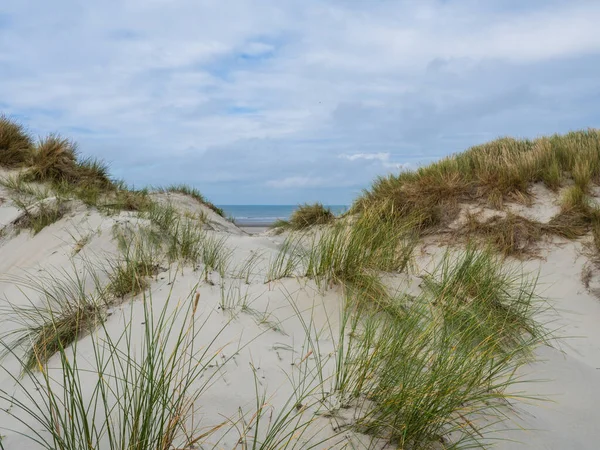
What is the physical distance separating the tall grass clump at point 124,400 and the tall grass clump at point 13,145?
7.03 metres

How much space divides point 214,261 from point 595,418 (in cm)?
293

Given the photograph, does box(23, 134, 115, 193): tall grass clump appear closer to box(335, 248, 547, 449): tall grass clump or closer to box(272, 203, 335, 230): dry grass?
box(272, 203, 335, 230): dry grass

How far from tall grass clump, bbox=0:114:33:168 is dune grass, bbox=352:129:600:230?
19.9 feet

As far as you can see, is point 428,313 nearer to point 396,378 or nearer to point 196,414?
point 396,378

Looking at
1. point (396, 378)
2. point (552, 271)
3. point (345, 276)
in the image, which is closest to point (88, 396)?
point (396, 378)

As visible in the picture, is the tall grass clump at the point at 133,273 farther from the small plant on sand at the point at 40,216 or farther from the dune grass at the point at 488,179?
the dune grass at the point at 488,179

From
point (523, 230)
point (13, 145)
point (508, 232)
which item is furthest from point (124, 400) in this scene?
point (13, 145)

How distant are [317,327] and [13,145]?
8.24m

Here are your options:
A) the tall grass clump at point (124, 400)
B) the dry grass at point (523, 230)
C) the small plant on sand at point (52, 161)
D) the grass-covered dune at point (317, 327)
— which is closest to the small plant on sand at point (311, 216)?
the grass-covered dune at point (317, 327)

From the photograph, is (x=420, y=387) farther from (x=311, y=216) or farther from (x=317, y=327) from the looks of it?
(x=311, y=216)

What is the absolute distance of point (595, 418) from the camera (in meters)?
3.15

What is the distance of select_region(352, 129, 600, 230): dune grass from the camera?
7434 millimetres

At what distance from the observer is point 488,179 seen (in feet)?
25.3

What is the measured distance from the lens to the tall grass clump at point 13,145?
9133 millimetres
